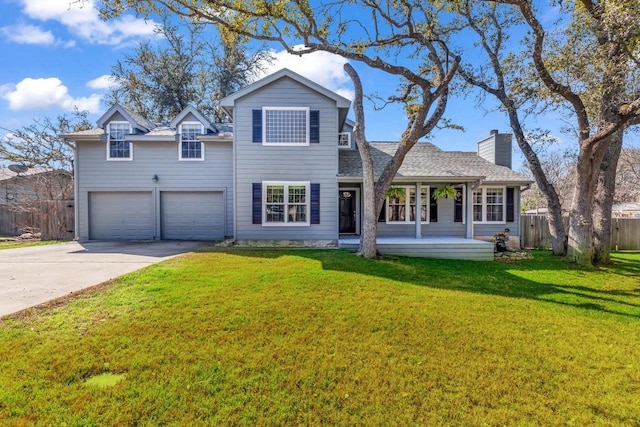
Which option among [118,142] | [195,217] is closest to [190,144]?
[118,142]

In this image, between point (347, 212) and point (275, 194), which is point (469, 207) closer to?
point (347, 212)

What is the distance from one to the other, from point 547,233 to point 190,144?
1698 cm

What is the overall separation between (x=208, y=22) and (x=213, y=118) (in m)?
15.8

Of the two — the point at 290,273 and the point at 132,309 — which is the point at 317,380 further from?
the point at 290,273

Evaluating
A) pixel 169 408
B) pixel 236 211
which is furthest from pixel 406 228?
pixel 169 408

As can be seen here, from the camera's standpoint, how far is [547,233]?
1480cm

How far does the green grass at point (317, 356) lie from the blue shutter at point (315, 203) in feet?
18.1

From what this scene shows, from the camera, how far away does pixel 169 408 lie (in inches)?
111

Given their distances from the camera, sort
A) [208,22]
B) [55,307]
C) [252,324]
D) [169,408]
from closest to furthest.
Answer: [169,408] → [252,324] → [55,307] → [208,22]

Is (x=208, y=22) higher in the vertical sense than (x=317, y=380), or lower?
higher

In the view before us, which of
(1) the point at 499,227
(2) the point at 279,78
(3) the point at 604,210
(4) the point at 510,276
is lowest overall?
(4) the point at 510,276

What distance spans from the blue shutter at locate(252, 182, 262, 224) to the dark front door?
411cm

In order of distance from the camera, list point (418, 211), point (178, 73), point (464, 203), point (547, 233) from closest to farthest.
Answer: point (418, 211), point (464, 203), point (547, 233), point (178, 73)

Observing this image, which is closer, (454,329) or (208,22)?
(454,329)
